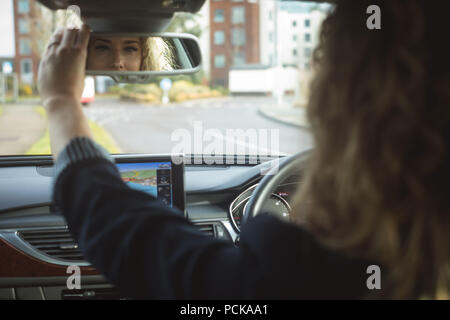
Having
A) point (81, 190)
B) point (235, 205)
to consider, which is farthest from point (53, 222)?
point (81, 190)

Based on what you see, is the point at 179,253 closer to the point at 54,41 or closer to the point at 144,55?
the point at 54,41

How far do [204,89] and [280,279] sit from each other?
60.4 feet

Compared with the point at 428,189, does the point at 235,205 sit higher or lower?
lower

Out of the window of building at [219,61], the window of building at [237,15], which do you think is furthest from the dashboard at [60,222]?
the window of building at [237,15]

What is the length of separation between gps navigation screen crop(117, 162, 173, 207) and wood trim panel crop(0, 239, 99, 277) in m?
0.57

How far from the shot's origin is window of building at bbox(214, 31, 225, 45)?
27859 millimetres

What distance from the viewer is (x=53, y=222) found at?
3.24 meters

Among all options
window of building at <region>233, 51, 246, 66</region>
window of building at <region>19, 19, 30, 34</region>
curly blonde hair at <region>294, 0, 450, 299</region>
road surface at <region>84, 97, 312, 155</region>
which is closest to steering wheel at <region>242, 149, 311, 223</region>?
road surface at <region>84, 97, 312, 155</region>

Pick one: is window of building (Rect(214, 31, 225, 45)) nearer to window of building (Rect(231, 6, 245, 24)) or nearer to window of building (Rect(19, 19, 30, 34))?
window of building (Rect(231, 6, 245, 24))

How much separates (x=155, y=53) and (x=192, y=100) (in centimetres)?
1425

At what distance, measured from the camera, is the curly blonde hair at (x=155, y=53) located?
7.89 feet

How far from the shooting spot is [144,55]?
244cm
